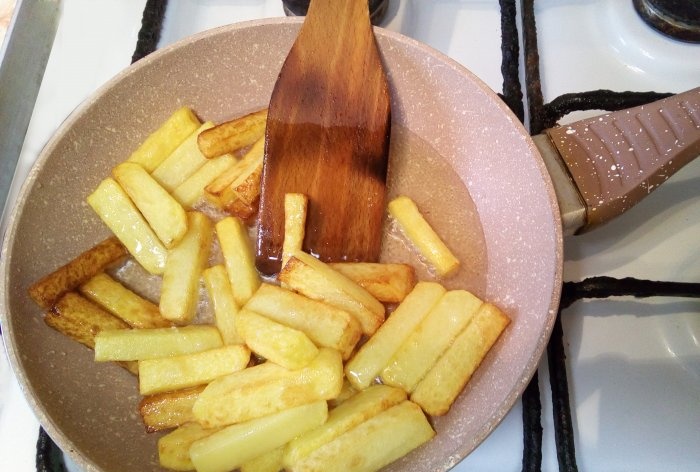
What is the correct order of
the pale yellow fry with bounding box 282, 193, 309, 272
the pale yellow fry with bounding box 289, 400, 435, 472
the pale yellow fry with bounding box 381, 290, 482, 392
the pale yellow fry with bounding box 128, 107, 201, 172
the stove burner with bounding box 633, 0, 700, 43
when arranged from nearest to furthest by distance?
1. the pale yellow fry with bounding box 289, 400, 435, 472
2. the pale yellow fry with bounding box 381, 290, 482, 392
3. the pale yellow fry with bounding box 282, 193, 309, 272
4. the pale yellow fry with bounding box 128, 107, 201, 172
5. the stove burner with bounding box 633, 0, 700, 43

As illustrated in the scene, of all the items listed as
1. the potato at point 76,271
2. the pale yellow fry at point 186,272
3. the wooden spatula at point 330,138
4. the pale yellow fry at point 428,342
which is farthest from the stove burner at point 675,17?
the potato at point 76,271

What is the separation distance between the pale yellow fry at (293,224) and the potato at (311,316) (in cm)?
10

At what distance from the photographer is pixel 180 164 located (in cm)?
148

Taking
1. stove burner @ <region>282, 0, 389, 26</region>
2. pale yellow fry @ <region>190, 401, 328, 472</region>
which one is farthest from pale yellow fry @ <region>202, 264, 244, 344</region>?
stove burner @ <region>282, 0, 389, 26</region>

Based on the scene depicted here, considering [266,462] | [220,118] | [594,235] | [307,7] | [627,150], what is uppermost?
[307,7]

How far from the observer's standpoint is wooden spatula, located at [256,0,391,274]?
138 centimetres

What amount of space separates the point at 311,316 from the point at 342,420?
0.70ft

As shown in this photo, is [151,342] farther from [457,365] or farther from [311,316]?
[457,365]

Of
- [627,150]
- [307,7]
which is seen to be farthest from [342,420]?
[307,7]

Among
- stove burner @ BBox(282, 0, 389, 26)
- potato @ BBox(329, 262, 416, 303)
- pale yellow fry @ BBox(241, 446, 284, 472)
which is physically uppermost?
stove burner @ BBox(282, 0, 389, 26)

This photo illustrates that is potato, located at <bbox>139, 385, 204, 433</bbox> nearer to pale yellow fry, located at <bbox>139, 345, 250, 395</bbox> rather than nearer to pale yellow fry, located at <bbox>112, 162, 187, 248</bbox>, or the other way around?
pale yellow fry, located at <bbox>139, 345, 250, 395</bbox>

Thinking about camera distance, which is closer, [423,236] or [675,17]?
[423,236]

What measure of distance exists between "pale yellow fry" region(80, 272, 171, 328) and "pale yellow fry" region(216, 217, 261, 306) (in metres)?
0.19

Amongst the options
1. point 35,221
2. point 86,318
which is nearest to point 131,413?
point 86,318
